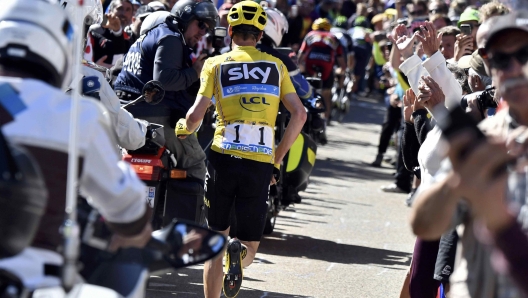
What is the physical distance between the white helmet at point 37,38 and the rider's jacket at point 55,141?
3.3 inches

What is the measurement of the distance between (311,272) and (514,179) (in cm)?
499

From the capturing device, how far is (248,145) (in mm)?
6727

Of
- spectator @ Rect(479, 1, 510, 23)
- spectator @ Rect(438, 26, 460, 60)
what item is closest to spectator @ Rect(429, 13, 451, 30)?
spectator @ Rect(438, 26, 460, 60)

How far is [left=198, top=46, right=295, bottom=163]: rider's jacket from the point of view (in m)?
6.73

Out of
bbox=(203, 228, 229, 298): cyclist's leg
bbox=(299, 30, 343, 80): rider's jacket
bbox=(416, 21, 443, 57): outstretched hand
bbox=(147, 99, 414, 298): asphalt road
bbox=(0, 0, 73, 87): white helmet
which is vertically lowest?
bbox=(147, 99, 414, 298): asphalt road

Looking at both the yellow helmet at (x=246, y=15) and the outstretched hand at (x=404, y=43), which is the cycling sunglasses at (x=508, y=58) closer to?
the outstretched hand at (x=404, y=43)

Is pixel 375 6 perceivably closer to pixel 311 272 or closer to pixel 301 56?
pixel 301 56

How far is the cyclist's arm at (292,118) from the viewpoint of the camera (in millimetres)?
6922

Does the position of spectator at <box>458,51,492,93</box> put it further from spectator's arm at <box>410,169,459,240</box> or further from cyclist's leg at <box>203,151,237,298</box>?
spectator's arm at <box>410,169,459,240</box>

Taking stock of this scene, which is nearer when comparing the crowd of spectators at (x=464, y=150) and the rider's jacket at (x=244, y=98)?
the crowd of spectators at (x=464, y=150)

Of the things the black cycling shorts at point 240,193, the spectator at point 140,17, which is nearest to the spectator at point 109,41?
the spectator at point 140,17

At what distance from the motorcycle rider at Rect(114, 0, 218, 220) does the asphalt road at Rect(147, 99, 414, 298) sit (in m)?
0.78

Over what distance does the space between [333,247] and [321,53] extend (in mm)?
7821

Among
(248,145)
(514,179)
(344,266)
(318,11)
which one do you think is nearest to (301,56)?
(318,11)
